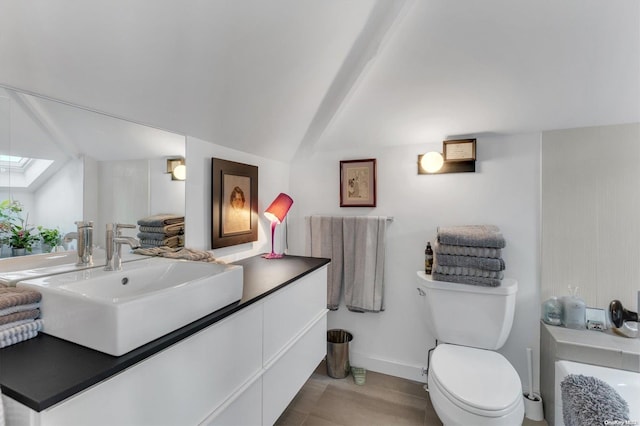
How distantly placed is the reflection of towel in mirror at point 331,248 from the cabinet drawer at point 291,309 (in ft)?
1.13

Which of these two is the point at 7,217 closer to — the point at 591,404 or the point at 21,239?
the point at 21,239

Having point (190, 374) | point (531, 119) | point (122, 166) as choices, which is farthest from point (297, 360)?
point (531, 119)

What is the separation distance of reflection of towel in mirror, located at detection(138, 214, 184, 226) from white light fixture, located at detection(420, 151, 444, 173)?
1557 mm

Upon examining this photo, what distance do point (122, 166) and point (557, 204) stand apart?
233 centimetres

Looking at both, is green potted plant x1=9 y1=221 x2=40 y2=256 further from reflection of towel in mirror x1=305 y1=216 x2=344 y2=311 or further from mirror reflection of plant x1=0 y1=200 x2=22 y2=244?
reflection of towel in mirror x1=305 y1=216 x2=344 y2=311

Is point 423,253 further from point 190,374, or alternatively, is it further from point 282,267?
point 190,374

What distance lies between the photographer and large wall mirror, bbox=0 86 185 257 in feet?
3.09

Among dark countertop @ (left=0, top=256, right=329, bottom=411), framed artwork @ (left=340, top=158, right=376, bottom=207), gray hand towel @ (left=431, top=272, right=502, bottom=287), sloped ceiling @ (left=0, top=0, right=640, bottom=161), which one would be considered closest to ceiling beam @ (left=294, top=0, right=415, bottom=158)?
sloped ceiling @ (left=0, top=0, right=640, bottom=161)

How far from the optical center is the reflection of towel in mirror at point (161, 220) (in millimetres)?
1343

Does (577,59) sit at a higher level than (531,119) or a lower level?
higher

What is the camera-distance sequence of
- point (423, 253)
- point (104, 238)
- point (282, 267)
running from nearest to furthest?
point (104, 238) < point (282, 267) < point (423, 253)

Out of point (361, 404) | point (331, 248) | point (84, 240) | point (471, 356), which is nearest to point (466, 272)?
point (471, 356)

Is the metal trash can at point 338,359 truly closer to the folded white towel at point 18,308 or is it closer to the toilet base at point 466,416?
the toilet base at point 466,416

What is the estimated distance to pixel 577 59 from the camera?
136cm
